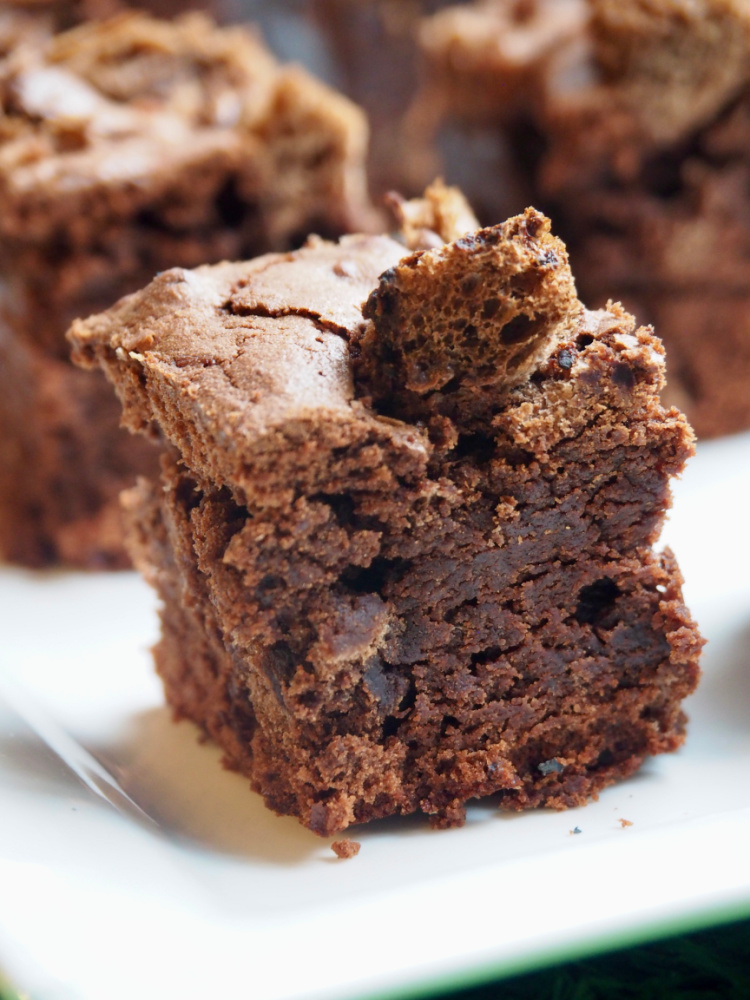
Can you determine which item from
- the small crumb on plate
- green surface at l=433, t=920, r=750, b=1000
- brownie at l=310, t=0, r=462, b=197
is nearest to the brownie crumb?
the small crumb on plate

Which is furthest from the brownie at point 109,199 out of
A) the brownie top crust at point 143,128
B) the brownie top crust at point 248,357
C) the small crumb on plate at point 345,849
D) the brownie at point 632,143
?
the small crumb on plate at point 345,849

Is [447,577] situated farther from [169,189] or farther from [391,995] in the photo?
[169,189]

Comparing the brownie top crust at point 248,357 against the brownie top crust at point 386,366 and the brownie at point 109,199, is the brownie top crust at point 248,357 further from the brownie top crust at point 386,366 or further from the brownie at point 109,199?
the brownie at point 109,199

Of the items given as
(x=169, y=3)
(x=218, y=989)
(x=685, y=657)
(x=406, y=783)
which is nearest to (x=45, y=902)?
(x=218, y=989)

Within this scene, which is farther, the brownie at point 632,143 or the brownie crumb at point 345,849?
the brownie at point 632,143

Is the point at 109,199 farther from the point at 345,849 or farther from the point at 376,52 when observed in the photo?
the point at 376,52

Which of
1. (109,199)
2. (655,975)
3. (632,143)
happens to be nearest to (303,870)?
(655,975)
